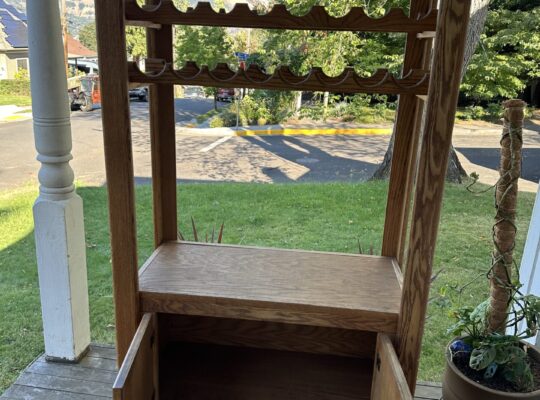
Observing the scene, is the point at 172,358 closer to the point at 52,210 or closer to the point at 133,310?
the point at 133,310

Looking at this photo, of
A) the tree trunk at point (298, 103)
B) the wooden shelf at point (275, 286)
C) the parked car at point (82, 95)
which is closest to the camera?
the wooden shelf at point (275, 286)

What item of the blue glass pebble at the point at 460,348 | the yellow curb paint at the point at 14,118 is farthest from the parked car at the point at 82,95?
the blue glass pebble at the point at 460,348

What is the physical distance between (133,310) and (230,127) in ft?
15.0

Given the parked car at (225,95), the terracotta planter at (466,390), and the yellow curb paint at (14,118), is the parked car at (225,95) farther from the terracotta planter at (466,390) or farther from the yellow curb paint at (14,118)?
the terracotta planter at (466,390)

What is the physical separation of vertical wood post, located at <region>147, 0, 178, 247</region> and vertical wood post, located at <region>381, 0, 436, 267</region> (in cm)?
67

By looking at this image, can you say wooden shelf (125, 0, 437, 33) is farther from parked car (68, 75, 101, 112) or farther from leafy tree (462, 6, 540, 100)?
parked car (68, 75, 101, 112)

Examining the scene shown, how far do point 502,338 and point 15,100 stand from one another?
9173 millimetres

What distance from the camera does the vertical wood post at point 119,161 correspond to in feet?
3.22

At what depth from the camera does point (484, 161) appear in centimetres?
408

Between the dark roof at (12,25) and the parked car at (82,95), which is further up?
the dark roof at (12,25)

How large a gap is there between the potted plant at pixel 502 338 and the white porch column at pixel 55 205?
1.11m

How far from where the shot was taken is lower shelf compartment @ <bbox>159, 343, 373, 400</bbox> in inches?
51.8

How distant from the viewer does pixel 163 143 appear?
1.41 meters

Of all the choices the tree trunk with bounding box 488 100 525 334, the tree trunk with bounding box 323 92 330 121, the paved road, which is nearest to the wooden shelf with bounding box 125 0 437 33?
the tree trunk with bounding box 488 100 525 334
